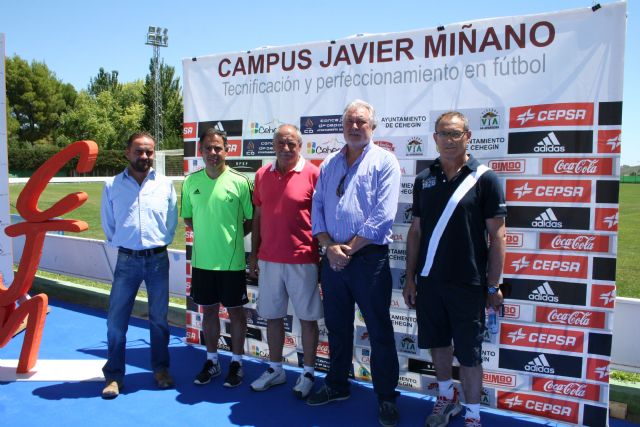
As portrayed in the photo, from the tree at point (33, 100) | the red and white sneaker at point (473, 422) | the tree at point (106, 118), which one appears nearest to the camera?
Answer: the red and white sneaker at point (473, 422)

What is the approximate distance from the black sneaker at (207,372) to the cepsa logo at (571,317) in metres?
2.49

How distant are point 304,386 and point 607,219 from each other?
236 centimetres

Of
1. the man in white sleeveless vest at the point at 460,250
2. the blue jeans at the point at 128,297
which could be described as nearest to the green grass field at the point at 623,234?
the man in white sleeveless vest at the point at 460,250

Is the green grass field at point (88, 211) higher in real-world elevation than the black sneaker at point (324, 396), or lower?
higher

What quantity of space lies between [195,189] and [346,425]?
2.06m

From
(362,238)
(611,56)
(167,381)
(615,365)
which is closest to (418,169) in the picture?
(362,238)

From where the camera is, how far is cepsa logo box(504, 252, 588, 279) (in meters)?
3.40

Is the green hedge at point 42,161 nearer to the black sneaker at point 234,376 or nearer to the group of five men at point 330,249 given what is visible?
the group of five men at point 330,249

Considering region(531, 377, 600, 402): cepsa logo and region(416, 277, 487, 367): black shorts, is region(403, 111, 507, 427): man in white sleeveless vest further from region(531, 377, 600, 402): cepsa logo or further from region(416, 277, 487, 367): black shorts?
region(531, 377, 600, 402): cepsa logo

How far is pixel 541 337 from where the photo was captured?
11.6ft

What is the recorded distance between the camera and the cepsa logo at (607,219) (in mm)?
3273

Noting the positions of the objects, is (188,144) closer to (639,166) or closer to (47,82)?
(47,82)

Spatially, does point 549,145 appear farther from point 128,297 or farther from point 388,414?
point 128,297

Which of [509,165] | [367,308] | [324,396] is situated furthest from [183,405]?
[509,165]
